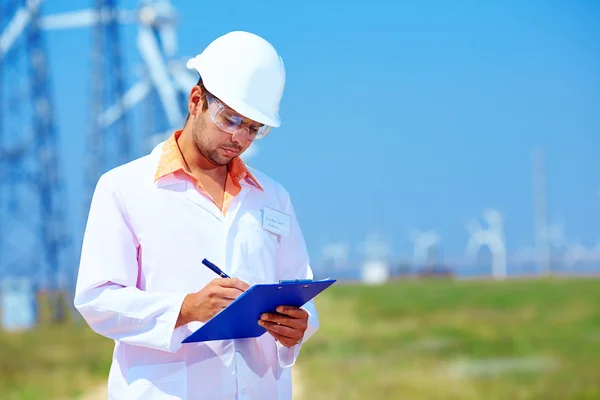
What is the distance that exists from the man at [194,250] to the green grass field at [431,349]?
14710 millimetres

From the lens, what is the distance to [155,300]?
11.9 feet

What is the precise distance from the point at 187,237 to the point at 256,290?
1.64ft

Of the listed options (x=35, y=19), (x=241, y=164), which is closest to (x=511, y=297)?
(x=35, y=19)

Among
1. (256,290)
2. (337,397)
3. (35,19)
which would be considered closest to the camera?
(256,290)

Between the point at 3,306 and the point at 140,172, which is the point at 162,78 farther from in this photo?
the point at 140,172

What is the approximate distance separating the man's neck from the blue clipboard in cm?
59

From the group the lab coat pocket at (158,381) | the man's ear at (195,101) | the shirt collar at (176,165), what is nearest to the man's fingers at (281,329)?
the lab coat pocket at (158,381)

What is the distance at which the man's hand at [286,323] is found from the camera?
374 centimetres

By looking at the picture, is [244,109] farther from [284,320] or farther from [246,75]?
[284,320]

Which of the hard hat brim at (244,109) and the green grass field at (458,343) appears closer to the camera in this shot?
the hard hat brim at (244,109)

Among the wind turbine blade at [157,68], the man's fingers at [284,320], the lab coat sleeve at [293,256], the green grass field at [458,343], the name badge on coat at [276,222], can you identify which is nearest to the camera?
the man's fingers at [284,320]

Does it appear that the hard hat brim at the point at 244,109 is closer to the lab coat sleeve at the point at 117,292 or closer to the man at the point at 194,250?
the man at the point at 194,250

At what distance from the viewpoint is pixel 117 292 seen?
363 cm

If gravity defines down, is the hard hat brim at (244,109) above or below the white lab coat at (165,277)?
above
